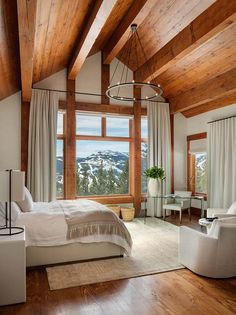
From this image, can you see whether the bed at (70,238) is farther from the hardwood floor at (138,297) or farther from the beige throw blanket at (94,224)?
the hardwood floor at (138,297)

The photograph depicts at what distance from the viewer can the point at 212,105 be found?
6.11 metres

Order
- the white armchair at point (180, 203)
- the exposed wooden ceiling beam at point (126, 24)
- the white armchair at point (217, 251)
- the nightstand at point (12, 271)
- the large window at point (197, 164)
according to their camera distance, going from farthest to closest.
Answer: the large window at point (197, 164) → the white armchair at point (180, 203) → the exposed wooden ceiling beam at point (126, 24) → the white armchair at point (217, 251) → the nightstand at point (12, 271)

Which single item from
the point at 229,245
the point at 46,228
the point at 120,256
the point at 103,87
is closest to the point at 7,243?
the point at 46,228

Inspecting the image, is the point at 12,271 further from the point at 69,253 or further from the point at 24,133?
the point at 24,133

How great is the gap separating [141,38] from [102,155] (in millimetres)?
2895

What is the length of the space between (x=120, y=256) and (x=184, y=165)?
164 inches

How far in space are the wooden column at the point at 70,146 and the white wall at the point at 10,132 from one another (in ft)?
3.54

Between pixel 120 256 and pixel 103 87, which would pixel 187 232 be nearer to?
pixel 120 256

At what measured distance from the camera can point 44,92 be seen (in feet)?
18.5

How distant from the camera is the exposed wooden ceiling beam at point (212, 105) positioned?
5.58 m

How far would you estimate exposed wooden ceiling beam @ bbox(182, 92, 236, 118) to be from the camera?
220 inches

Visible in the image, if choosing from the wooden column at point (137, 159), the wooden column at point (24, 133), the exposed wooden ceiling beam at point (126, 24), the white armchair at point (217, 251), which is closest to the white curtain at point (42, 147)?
the wooden column at point (24, 133)

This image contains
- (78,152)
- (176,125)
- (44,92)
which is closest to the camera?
(44,92)

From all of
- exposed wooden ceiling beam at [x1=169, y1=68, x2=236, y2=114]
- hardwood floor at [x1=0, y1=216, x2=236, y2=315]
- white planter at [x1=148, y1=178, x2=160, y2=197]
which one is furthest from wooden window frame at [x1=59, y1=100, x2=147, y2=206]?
hardwood floor at [x1=0, y1=216, x2=236, y2=315]
